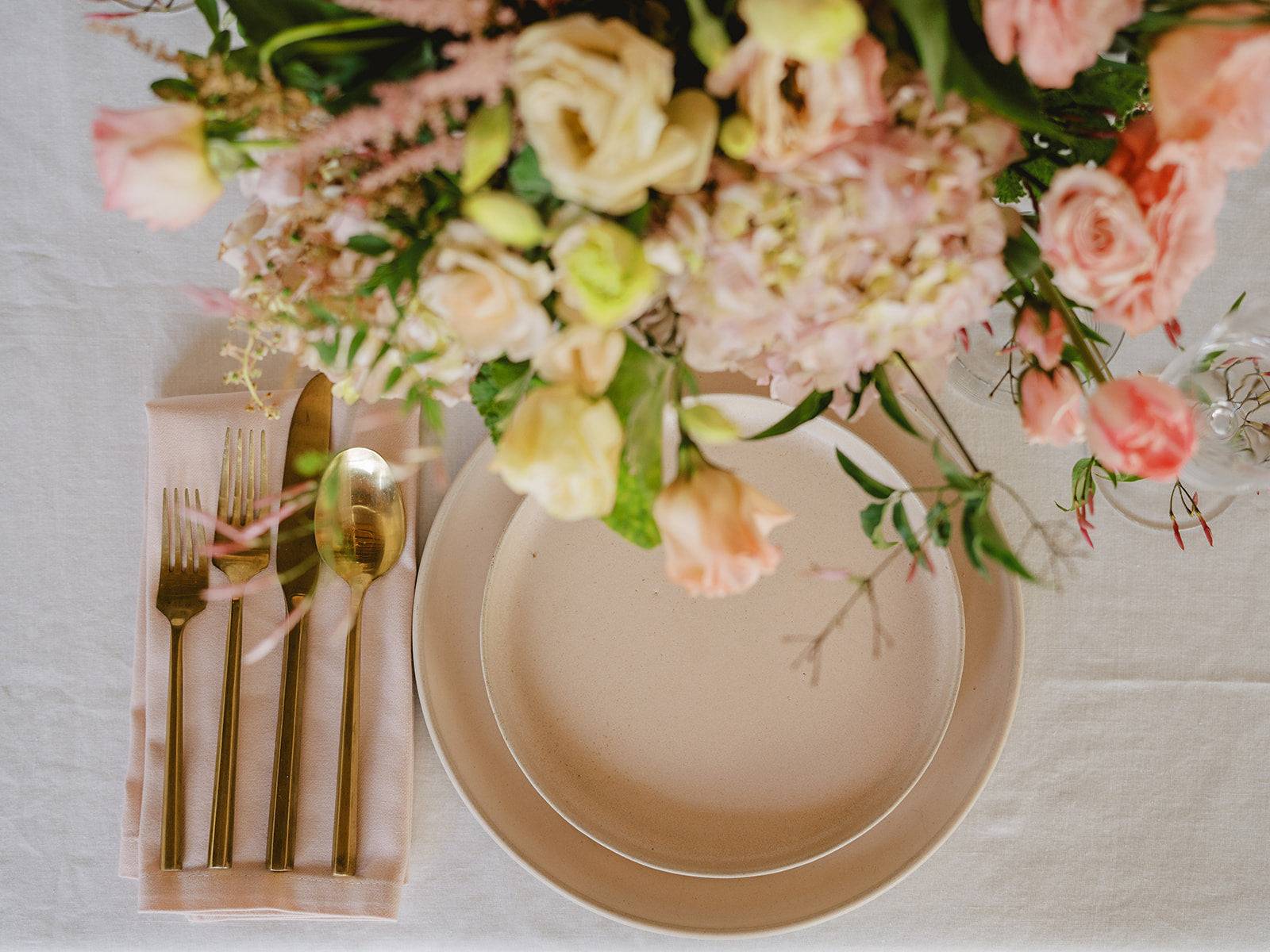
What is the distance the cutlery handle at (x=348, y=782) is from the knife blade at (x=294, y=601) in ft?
0.12

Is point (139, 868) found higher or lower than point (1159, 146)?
lower

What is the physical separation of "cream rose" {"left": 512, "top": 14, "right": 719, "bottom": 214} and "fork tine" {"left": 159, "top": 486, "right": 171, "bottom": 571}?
58 cm

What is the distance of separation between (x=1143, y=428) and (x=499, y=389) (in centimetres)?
31

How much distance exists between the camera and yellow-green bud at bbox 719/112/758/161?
0.34 metres

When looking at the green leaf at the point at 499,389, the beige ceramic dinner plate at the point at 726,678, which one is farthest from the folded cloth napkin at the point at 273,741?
the green leaf at the point at 499,389

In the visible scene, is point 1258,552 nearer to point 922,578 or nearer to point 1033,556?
point 1033,556

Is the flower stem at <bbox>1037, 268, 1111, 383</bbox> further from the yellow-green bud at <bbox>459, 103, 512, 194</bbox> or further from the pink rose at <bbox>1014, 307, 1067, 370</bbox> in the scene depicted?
the yellow-green bud at <bbox>459, 103, 512, 194</bbox>

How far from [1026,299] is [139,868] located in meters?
0.78

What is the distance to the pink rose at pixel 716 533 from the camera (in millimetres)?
373

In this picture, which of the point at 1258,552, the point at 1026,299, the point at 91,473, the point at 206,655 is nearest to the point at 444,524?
the point at 206,655

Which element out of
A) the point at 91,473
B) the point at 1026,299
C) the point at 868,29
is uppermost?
the point at 868,29

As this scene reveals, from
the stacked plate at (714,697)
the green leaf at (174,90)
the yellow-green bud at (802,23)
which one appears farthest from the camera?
the stacked plate at (714,697)

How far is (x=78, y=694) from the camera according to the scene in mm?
777

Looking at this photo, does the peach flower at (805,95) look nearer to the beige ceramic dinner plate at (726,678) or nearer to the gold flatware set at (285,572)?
the beige ceramic dinner plate at (726,678)
